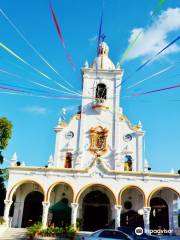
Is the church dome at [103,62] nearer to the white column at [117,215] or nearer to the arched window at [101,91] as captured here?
the arched window at [101,91]

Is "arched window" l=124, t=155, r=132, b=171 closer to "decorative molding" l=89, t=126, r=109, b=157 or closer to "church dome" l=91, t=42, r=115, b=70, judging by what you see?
"decorative molding" l=89, t=126, r=109, b=157

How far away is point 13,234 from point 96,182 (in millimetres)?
8261

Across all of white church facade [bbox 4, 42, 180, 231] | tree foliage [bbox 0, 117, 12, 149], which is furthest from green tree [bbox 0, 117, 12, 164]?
white church facade [bbox 4, 42, 180, 231]

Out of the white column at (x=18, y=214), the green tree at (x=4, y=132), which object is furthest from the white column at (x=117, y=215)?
the green tree at (x=4, y=132)

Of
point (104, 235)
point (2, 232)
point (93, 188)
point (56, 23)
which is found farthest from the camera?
point (93, 188)

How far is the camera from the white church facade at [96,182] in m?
25.8

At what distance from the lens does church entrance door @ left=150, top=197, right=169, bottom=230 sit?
88.7ft

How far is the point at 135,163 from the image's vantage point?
2938 centimetres

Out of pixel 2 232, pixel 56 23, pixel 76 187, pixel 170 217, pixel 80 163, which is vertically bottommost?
pixel 2 232

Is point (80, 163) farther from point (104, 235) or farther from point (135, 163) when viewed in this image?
point (104, 235)

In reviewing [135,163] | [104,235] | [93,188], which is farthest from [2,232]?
[135,163]

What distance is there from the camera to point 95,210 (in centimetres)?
2792

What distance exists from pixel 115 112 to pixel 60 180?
10349 mm

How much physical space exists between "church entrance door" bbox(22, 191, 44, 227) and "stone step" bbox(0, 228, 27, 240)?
11.5 feet
